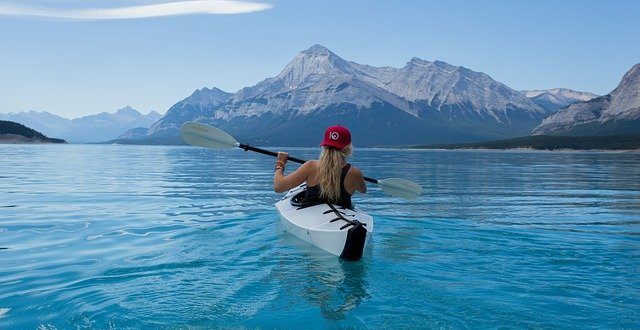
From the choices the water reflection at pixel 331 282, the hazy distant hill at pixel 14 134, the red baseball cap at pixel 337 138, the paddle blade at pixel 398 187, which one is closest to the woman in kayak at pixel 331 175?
the red baseball cap at pixel 337 138

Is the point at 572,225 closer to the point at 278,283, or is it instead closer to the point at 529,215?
the point at 529,215

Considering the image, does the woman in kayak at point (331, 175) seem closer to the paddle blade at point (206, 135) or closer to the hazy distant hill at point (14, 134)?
the paddle blade at point (206, 135)

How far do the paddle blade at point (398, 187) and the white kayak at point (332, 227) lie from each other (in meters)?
4.36

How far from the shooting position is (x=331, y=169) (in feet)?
34.4

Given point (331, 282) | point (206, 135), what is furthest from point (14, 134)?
point (331, 282)

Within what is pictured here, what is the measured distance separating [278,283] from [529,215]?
13.0 metres

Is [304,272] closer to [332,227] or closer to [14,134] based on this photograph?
[332,227]

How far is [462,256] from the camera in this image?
10688 mm

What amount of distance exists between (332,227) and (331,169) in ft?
3.94

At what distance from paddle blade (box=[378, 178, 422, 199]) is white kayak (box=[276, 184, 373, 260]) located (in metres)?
4.36

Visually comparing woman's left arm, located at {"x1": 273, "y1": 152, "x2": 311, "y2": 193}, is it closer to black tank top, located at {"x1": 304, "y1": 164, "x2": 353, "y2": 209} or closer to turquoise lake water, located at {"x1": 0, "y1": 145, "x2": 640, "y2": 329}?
black tank top, located at {"x1": 304, "y1": 164, "x2": 353, "y2": 209}

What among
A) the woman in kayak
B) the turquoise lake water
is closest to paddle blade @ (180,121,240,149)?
the turquoise lake water

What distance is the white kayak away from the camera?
9.65m

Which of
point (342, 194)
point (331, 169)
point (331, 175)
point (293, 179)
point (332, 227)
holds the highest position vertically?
point (331, 169)
